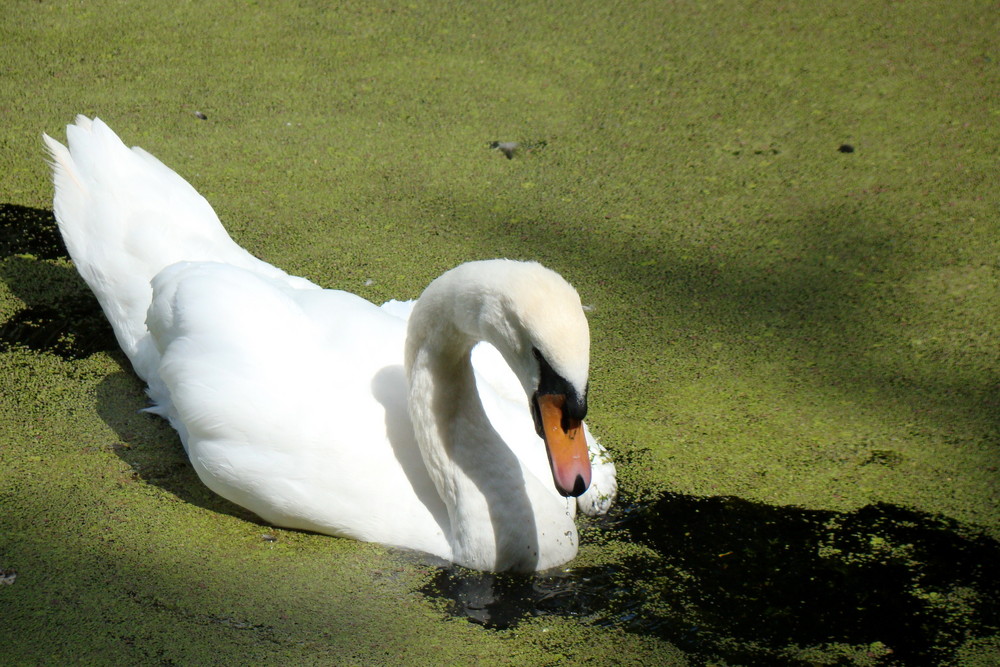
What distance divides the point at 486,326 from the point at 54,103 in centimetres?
251

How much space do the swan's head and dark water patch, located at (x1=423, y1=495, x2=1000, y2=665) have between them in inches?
11.3

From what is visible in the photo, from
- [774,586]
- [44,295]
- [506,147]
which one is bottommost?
[774,586]

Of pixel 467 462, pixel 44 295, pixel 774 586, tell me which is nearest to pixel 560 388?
pixel 467 462

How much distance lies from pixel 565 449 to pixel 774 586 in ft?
1.73

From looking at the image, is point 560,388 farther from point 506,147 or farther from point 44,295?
point 506,147

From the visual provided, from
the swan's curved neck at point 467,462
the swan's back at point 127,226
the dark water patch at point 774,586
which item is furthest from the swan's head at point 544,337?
the swan's back at point 127,226

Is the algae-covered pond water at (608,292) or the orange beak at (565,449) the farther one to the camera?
the algae-covered pond water at (608,292)

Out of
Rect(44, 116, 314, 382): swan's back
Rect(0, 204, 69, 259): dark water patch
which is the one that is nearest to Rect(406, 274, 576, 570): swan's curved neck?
Rect(44, 116, 314, 382): swan's back

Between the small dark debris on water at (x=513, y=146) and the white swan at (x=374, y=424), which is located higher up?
the small dark debris on water at (x=513, y=146)

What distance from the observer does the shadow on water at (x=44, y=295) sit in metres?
2.66

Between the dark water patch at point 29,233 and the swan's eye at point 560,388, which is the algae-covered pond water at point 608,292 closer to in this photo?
the dark water patch at point 29,233

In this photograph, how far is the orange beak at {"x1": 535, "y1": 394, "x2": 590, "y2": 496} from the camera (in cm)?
176

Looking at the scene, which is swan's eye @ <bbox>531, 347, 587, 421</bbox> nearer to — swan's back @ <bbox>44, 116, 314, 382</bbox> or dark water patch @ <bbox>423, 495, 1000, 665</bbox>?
dark water patch @ <bbox>423, 495, 1000, 665</bbox>

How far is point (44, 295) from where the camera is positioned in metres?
2.85
